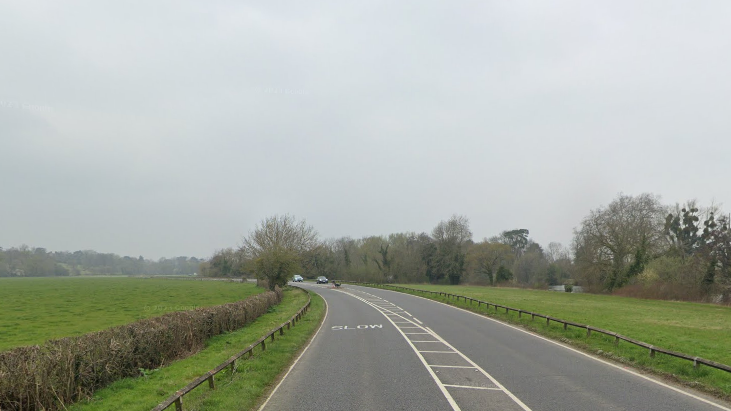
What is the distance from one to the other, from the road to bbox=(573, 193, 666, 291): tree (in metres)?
45.4

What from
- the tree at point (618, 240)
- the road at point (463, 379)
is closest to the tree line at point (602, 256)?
the tree at point (618, 240)

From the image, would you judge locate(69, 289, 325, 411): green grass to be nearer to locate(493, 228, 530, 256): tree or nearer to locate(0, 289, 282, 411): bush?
locate(0, 289, 282, 411): bush

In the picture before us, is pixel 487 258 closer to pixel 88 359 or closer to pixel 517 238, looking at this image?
pixel 517 238

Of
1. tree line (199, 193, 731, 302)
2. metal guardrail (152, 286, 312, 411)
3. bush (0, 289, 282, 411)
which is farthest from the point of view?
tree line (199, 193, 731, 302)

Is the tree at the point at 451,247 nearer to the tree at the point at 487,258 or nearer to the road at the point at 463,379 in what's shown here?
the tree at the point at 487,258

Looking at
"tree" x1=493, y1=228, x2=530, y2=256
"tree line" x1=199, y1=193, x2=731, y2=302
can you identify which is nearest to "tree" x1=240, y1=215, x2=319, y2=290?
"tree line" x1=199, y1=193, x2=731, y2=302

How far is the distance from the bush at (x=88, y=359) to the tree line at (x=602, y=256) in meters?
37.8

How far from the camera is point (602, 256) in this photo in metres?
59.9

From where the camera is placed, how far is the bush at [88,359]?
9.54m

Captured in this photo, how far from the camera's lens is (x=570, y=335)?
61.0 ft

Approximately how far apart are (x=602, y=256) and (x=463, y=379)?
56.6 metres

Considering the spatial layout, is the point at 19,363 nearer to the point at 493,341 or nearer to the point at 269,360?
the point at 269,360

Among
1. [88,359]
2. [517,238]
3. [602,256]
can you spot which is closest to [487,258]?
[602,256]

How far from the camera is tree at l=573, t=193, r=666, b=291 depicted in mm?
57344
